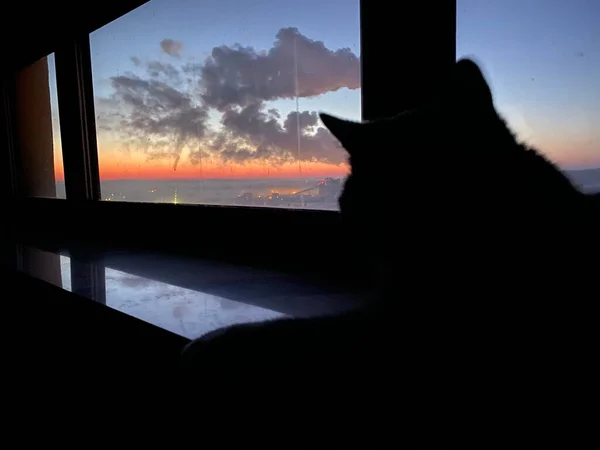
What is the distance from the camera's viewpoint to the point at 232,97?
3.54 feet

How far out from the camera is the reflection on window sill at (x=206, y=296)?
63cm

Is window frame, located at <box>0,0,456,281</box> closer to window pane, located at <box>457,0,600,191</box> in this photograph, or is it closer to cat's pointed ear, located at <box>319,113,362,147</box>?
window pane, located at <box>457,0,600,191</box>

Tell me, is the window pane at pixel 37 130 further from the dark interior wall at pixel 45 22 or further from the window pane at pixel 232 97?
the window pane at pixel 232 97

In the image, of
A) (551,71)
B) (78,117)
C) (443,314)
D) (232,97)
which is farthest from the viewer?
(78,117)

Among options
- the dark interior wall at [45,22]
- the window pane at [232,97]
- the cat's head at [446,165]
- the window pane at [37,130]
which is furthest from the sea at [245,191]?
the window pane at [37,130]

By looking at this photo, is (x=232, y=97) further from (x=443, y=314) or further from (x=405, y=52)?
(x=443, y=314)

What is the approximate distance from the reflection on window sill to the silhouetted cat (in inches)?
6.0

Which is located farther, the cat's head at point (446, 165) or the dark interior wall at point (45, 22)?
the dark interior wall at point (45, 22)

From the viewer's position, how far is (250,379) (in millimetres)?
357

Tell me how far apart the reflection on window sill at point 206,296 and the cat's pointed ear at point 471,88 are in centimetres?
31

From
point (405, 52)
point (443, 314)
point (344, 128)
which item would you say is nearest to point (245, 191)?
point (405, 52)

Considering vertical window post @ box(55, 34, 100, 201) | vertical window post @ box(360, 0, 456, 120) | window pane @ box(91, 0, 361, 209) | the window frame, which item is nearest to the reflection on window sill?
the window frame

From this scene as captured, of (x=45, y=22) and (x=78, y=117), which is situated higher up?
(x=45, y=22)

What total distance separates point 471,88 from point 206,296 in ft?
1.92
